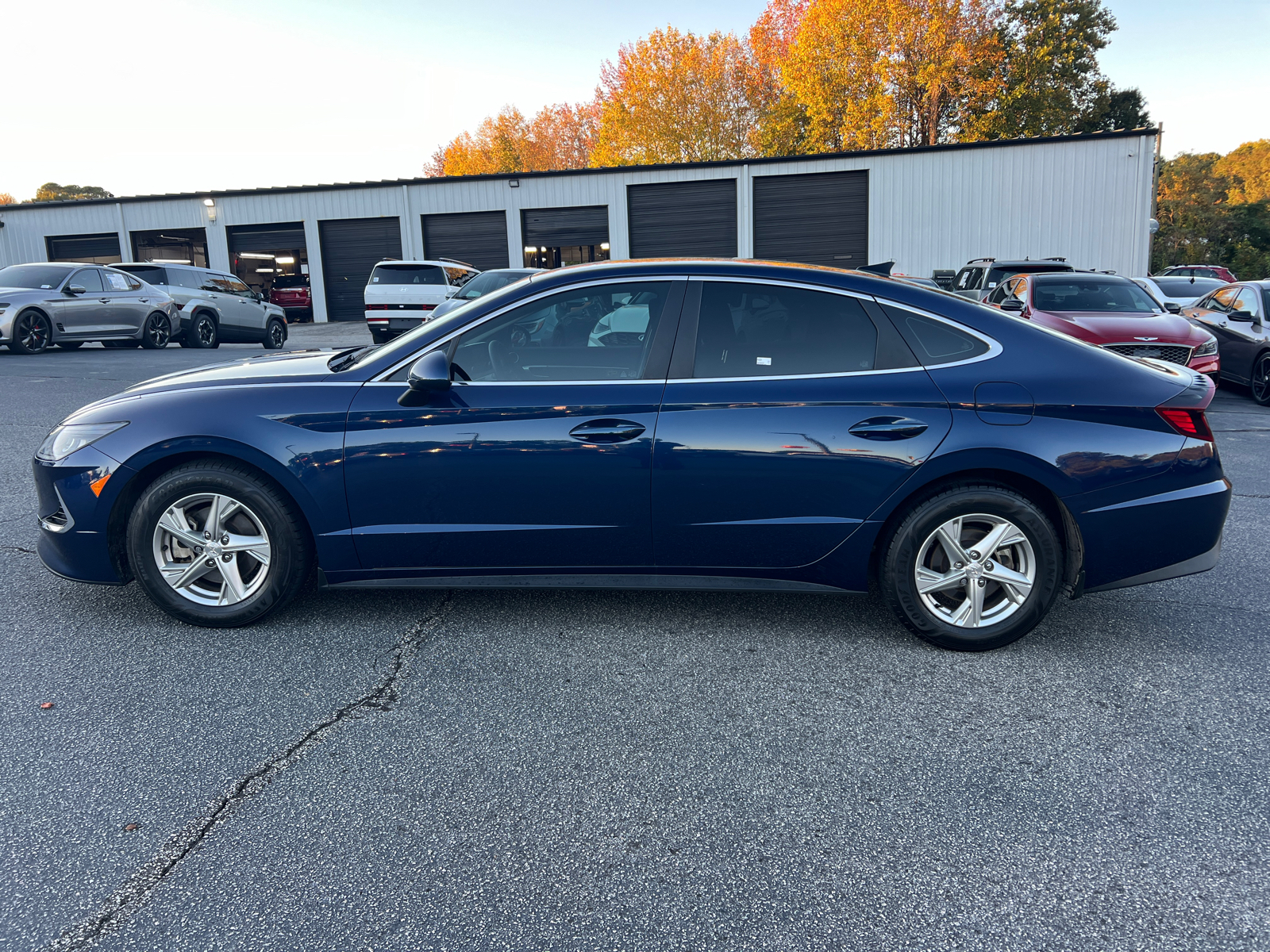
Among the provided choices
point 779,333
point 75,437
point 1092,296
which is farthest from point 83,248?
point 779,333

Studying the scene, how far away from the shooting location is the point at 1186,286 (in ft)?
69.4

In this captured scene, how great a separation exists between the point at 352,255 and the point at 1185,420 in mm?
30492

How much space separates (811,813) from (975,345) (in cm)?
207

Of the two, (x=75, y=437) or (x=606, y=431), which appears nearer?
(x=606, y=431)

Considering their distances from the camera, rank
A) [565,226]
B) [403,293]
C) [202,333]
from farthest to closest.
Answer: [565,226]
[403,293]
[202,333]

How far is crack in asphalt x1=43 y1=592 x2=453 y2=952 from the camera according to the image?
2123 mm

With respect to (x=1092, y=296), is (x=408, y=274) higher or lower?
higher

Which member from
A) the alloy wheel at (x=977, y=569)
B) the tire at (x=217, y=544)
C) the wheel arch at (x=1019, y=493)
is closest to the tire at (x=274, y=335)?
the tire at (x=217, y=544)

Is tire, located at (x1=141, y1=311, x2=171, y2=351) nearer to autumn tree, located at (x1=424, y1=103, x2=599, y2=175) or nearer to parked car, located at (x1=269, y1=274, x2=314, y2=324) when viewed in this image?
parked car, located at (x1=269, y1=274, x2=314, y2=324)

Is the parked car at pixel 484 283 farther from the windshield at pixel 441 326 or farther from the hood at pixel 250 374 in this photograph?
the windshield at pixel 441 326

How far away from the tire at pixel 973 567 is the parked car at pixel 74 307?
54.9 feet

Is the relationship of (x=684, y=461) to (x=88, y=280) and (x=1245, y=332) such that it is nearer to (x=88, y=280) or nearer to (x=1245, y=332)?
(x=1245, y=332)

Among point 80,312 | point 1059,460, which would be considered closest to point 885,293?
point 1059,460

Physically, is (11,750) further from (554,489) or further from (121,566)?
(554,489)
